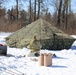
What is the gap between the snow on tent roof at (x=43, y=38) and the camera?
14.0 meters

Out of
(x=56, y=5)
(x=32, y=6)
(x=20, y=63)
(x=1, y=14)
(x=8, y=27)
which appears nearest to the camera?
(x=20, y=63)

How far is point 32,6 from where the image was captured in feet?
129

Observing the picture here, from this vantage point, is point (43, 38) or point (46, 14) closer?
point (43, 38)

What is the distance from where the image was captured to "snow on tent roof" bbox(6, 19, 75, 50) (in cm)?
1402

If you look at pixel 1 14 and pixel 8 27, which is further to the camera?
pixel 1 14

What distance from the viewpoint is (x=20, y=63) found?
8891mm

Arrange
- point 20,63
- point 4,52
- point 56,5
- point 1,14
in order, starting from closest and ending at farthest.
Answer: point 20,63 < point 4,52 < point 1,14 < point 56,5

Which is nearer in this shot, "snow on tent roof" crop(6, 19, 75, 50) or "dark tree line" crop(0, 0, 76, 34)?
"snow on tent roof" crop(6, 19, 75, 50)

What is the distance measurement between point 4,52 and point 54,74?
419cm

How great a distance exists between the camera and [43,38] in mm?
13984

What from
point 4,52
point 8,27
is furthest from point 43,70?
point 8,27

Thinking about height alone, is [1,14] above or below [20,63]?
above

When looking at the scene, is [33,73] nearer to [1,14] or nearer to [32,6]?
[1,14]

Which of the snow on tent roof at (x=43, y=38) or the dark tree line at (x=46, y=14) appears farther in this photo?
the dark tree line at (x=46, y=14)
